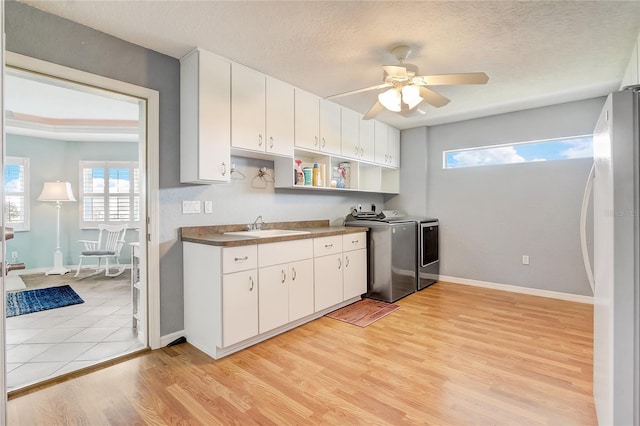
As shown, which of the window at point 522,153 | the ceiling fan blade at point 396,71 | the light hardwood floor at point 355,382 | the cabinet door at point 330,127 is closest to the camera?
the light hardwood floor at point 355,382

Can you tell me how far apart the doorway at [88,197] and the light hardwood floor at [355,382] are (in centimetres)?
45

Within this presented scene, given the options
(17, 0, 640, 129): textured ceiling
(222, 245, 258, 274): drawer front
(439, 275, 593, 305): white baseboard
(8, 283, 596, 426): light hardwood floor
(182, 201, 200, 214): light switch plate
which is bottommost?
(8, 283, 596, 426): light hardwood floor

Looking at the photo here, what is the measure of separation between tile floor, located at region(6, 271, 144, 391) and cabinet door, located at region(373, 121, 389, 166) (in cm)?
365

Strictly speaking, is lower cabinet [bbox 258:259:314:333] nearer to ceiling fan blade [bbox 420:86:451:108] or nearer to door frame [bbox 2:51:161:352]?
door frame [bbox 2:51:161:352]

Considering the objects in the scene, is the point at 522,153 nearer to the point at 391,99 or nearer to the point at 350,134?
the point at 350,134

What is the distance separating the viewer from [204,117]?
247cm

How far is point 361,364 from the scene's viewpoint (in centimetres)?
223

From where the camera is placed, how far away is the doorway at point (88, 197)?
2383 millimetres

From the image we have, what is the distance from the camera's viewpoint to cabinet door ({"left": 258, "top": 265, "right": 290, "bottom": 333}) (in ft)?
8.38

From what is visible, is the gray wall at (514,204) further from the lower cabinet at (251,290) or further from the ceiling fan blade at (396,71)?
the ceiling fan blade at (396,71)

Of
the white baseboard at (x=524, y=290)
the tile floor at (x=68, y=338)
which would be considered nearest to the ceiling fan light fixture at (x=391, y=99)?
the tile floor at (x=68, y=338)

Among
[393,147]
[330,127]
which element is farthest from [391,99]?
[393,147]

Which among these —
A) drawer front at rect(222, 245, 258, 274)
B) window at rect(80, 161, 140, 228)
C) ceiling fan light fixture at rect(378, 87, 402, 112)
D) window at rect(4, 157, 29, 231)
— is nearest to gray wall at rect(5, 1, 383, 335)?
drawer front at rect(222, 245, 258, 274)

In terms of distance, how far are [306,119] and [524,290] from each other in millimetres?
3569
